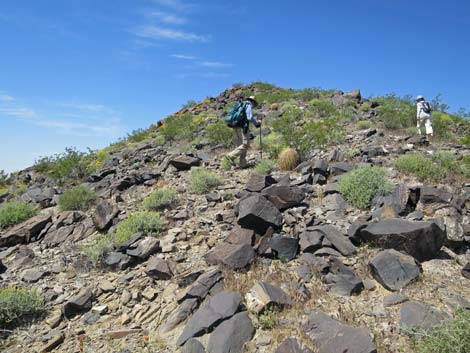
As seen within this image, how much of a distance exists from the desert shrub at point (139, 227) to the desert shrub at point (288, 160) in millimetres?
4396

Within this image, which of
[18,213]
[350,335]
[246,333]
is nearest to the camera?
[350,335]

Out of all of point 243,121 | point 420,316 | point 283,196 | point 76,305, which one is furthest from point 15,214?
point 420,316

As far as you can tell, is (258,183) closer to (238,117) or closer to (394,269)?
(238,117)

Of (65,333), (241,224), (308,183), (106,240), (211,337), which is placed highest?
(308,183)

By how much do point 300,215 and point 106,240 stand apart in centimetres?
382

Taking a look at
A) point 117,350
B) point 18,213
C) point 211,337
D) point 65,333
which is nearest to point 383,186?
point 211,337

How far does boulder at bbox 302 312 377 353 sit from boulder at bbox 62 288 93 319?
3.26 meters

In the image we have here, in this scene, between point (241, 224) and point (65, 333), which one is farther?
point (241, 224)

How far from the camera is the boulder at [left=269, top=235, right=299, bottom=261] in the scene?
17.7 ft

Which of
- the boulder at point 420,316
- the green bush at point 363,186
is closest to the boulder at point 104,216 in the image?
the green bush at point 363,186

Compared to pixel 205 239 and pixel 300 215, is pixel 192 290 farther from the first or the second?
pixel 300 215

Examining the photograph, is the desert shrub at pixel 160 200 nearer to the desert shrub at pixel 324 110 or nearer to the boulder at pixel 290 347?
the boulder at pixel 290 347

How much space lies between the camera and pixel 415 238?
495 centimetres

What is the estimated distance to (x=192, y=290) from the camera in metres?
4.75
